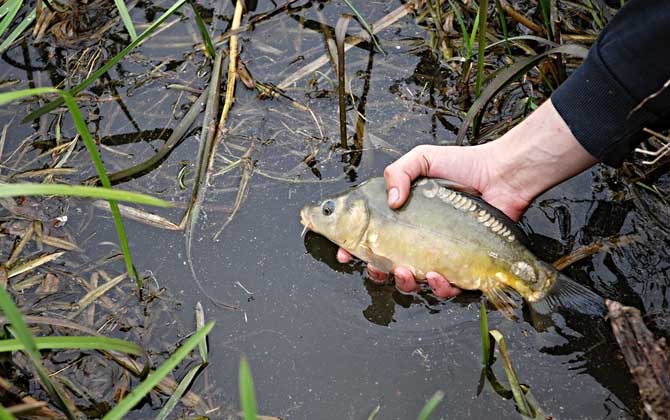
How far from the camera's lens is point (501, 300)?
3125 mm

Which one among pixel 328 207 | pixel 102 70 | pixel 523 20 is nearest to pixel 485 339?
pixel 328 207

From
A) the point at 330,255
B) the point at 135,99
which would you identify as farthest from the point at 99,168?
the point at 135,99

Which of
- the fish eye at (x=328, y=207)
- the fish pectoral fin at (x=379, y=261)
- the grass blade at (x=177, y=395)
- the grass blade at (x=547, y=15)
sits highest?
the grass blade at (x=547, y=15)

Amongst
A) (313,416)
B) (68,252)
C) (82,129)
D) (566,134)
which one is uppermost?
(82,129)

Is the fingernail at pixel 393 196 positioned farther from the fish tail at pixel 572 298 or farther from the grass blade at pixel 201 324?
the grass blade at pixel 201 324

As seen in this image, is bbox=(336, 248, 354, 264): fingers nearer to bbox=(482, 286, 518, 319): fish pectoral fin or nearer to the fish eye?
the fish eye

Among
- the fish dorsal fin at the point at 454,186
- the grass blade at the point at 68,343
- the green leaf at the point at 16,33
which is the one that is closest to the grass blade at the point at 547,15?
the fish dorsal fin at the point at 454,186

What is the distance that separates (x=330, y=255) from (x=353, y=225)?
0.96 ft

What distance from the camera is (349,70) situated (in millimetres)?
4215

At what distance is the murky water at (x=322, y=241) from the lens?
295 cm

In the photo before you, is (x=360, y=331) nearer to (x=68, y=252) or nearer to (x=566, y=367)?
(x=566, y=367)

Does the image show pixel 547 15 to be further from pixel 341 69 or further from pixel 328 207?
pixel 328 207

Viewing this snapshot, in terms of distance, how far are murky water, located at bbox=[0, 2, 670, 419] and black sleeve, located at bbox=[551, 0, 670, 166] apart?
1.74 feet

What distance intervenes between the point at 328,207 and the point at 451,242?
57cm
